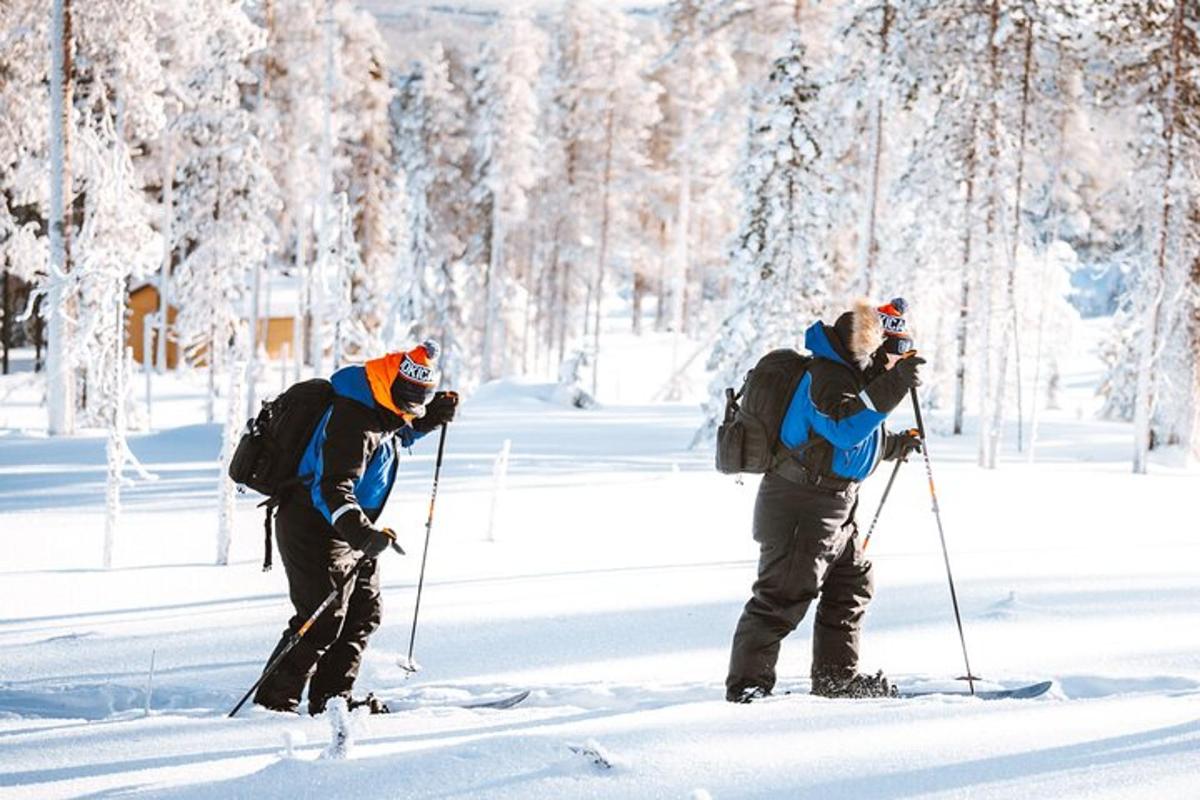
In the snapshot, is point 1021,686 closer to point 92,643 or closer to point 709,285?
point 92,643

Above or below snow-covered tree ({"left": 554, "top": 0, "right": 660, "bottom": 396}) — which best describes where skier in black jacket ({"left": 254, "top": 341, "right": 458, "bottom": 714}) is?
below

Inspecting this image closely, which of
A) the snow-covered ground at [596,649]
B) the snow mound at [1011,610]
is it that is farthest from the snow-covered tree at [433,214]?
the snow mound at [1011,610]

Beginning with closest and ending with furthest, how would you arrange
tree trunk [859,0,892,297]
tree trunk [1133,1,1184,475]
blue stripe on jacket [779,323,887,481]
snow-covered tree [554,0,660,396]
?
blue stripe on jacket [779,323,887,481]
tree trunk [1133,1,1184,475]
tree trunk [859,0,892,297]
snow-covered tree [554,0,660,396]

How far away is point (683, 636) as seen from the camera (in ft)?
24.7

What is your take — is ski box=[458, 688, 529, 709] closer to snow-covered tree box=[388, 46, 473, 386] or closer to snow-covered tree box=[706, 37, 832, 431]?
snow-covered tree box=[706, 37, 832, 431]

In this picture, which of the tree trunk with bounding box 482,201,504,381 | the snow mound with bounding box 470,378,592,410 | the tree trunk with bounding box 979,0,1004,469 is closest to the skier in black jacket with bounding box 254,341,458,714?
the tree trunk with bounding box 979,0,1004,469

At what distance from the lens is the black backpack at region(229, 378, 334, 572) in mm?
5172

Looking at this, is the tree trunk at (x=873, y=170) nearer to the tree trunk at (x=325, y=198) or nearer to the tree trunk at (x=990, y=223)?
the tree trunk at (x=990, y=223)

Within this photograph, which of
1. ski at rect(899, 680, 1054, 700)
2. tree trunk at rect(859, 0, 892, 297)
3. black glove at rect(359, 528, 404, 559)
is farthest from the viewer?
tree trunk at rect(859, 0, 892, 297)

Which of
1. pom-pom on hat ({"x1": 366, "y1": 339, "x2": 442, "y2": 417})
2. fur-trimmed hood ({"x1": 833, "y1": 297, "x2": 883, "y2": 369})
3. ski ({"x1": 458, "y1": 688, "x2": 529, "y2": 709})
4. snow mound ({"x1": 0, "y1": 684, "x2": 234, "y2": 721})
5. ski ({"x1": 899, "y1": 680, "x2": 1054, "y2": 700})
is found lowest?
snow mound ({"x1": 0, "y1": 684, "x2": 234, "y2": 721})

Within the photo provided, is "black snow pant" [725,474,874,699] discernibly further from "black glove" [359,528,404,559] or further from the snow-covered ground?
"black glove" [359,528,404,559]

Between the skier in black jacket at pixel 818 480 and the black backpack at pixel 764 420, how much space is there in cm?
5

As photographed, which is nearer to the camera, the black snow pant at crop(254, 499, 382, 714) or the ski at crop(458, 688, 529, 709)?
the black snow pant at crop(254, 499, 382, 714)

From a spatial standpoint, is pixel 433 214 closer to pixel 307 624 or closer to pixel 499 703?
pixel 499 703
